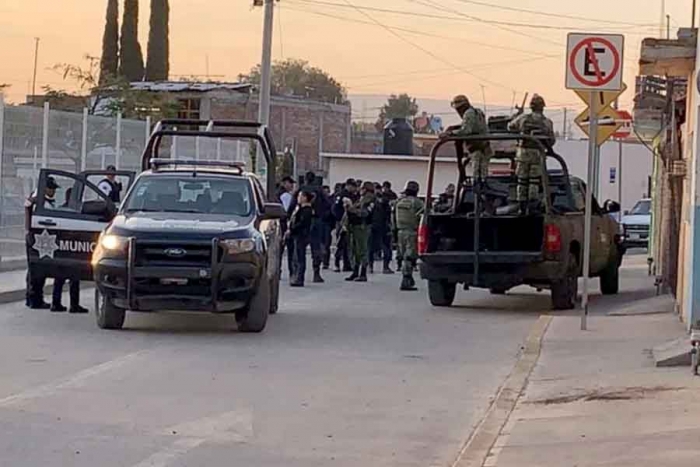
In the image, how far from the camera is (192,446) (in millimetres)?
9211

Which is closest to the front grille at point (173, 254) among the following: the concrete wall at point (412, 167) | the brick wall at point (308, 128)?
the concrete wall at point (412, 167)

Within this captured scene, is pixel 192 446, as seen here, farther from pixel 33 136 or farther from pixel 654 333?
pixel 33 136

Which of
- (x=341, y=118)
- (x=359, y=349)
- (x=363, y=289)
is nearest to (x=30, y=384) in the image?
(x=359, y=349)

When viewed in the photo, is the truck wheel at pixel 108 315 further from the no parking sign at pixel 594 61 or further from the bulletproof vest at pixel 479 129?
the bulletproof vest at pixel 479 129

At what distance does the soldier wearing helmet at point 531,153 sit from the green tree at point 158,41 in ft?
156

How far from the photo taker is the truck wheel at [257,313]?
51.1 feet

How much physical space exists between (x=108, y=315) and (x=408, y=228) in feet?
29.7

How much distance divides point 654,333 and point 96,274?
6.07m

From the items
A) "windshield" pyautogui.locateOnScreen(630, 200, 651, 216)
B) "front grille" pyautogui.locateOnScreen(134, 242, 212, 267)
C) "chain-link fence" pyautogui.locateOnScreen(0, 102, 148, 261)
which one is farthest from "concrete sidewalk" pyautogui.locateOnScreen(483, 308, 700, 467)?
"windshield" pyautogui.locateOnScreen(630, 200, 651, 216)

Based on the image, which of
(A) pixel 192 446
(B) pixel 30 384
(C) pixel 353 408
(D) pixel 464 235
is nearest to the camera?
(A) pixel 192 446

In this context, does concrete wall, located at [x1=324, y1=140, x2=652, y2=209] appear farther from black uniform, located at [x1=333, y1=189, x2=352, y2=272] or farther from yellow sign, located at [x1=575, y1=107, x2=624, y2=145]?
yellow sign, located at [x1=575, y1=107, x2=624, y2=145]

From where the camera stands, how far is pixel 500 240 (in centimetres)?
1986

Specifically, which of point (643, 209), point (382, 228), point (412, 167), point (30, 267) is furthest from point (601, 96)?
point (412, 167)

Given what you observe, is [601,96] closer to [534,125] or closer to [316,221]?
[534,125]
